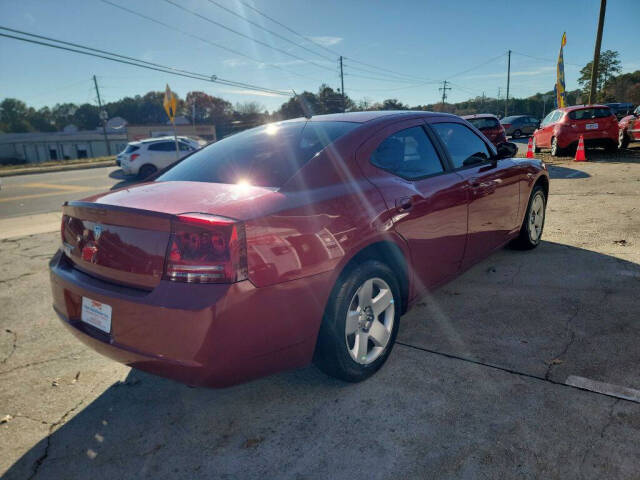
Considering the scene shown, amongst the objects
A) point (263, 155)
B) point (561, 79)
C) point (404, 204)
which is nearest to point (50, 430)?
point (263, 155)

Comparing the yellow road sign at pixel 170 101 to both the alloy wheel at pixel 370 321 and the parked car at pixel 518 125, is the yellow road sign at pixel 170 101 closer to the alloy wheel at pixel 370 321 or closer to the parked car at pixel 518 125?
the alloy wheel at pixel 370 321

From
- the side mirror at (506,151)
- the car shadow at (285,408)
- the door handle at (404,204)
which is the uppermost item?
the side mirror at (506,151)

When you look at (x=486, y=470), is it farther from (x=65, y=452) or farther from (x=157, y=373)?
(x=65, y=452)

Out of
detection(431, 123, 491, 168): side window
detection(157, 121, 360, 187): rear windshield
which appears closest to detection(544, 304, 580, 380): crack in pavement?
detection(431, 123, 491, 168): side window

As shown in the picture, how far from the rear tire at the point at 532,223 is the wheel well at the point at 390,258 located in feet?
7.96

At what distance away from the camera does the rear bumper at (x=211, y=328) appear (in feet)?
6.17

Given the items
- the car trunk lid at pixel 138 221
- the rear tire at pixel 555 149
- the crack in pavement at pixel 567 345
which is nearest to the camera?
the car trunk lid at pixel 138 221

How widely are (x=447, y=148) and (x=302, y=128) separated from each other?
118 centimetres

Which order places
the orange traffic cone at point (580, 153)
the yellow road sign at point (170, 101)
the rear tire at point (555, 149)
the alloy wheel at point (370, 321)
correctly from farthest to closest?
1. the rear tire at point (555, 149)
2. the yellow road sign at point (170, 101)
3. the orange traffic cone at point (580, 153)
4. the alloy wheel at point (370, 321)

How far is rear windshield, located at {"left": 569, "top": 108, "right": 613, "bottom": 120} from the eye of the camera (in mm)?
13055

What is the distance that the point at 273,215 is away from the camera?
2.06 metres

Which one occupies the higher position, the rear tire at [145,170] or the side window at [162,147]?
the side window at [162,147]

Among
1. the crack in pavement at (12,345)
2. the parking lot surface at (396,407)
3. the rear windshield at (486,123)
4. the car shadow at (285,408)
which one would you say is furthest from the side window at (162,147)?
the car shadow at (285,408)

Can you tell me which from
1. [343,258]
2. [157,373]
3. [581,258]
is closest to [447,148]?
[343,258]
